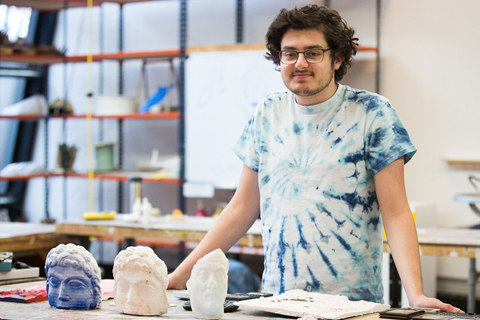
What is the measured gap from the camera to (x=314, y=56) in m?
1.61

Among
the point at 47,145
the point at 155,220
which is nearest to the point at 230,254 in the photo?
the point at 155,220

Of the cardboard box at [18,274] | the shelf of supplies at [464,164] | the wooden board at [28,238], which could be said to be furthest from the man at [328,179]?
the shelf of supplies at [464,164]

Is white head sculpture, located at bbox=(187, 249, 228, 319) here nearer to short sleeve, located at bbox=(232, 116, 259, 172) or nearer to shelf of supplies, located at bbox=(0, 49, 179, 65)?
short sleeve, located at bbox=(232, 116, 259, 172)

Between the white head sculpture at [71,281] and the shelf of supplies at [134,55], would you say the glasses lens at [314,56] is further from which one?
the shelf of supplies at [134,55]

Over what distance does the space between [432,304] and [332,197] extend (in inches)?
14.9

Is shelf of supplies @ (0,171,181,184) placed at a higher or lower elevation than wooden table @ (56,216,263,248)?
higher

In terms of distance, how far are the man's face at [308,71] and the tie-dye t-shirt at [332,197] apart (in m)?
0.04

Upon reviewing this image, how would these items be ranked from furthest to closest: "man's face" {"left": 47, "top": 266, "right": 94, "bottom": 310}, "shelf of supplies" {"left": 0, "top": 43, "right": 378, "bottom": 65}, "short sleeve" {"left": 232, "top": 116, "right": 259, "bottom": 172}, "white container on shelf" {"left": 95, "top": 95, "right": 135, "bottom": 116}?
"white container on shelf" {"left": 95, "top": 95, "right": 135, "bottom": 116} → "shelf of supplies" {"left": 0, "top": 43, "right": 378, "bottom": 65} → "short sleeve" {"left": 232, "top": 116, "right": 259, "bottom": 172} → "man's face" {"left": 47, "top": 266, "right": 94, "bottom": 310}

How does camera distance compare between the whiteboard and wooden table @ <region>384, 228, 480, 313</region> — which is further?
the whiteboard

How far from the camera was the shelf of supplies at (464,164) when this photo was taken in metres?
4.32

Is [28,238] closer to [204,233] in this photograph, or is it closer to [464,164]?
[204,233]

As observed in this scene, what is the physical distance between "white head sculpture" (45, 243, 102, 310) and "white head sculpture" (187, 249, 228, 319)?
0.91ft

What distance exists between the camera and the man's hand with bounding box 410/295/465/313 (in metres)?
1.32

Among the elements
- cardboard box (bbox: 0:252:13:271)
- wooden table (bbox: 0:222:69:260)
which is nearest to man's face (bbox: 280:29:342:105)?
cardboard box (bbox: 0:252:13:271)
